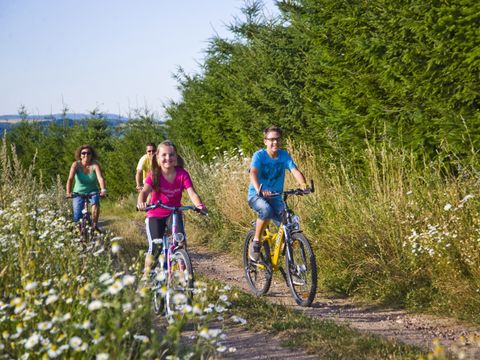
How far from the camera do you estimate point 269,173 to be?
777cm

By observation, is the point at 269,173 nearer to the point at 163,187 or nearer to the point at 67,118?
the point at 163,187

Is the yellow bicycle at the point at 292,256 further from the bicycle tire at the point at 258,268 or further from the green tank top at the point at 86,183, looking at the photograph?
the green tank top at the point at 86,183

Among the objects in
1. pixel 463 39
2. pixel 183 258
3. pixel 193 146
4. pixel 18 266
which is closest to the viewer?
pixel 18 266

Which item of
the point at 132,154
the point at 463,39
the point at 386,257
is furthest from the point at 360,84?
the point at 132,154

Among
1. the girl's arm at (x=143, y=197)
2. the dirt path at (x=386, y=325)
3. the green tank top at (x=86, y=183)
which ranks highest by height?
Result: the green tank top at (x=86, y=183)

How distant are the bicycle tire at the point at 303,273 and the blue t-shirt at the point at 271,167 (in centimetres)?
73

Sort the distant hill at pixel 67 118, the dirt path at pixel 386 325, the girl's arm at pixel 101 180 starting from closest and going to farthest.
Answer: the dirt path at pixel 386 325, the girl's arm at pixel 101 180, the distant hill at pixel 67 118

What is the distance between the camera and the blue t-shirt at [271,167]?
7703mm

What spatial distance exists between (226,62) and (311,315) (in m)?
13.0

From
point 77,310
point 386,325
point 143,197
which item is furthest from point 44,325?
point 386,325

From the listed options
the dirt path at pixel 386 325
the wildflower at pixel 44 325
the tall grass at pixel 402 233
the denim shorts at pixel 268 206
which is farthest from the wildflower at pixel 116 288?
the denim shorts at pixel 268 206

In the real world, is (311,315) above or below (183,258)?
below

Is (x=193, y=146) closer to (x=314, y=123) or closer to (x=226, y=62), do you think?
(x=226, y=62)

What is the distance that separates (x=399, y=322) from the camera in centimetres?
659
